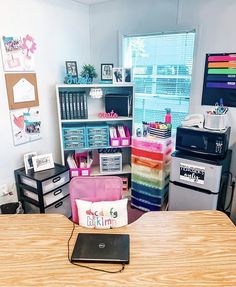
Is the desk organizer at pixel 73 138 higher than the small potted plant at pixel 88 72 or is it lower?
lower

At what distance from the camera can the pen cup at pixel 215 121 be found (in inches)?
82.7

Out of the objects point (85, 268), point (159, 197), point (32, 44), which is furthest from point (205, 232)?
point (32, 44)

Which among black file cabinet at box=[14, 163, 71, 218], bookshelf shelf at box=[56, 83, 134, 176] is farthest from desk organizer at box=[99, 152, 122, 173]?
black file cabinet at box=[14, 163, 71, 218]

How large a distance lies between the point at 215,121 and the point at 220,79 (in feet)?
1.77

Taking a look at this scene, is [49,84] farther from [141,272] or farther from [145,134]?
[141,272]

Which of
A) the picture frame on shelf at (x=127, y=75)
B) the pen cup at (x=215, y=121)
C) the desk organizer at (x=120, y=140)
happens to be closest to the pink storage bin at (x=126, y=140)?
the desk organizer at (x=120, y=140)

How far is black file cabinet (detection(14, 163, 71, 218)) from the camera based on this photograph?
7.55 ft

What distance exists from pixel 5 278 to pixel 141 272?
0.62 m

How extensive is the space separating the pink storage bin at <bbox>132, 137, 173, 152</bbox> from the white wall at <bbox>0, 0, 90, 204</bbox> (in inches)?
39.6

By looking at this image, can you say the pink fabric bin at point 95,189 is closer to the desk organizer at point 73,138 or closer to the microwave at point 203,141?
the microwave at point 203,141

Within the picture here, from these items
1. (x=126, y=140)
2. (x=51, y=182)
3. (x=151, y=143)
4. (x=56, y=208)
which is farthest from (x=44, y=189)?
(x=151, y=143)

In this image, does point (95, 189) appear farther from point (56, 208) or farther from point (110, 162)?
point (110, 162)

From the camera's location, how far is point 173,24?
2510mm

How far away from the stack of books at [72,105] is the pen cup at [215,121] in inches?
51.4
